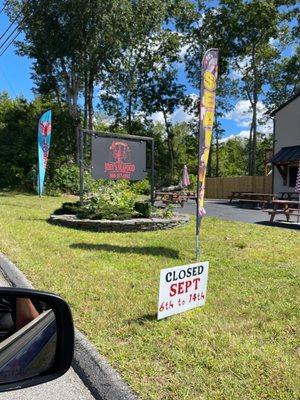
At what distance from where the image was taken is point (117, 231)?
12195mm

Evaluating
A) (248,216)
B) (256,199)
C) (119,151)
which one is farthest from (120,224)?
(256,199)

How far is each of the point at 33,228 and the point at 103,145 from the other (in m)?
3.22

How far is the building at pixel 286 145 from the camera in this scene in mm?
28761

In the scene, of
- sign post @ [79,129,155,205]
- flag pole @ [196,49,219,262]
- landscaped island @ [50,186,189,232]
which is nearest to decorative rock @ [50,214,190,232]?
landscaped island @ [50,186,189,232]

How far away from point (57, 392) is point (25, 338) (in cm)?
224

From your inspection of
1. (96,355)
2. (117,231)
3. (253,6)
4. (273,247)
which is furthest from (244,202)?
(96,355)

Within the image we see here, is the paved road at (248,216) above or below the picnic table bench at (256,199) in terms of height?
below

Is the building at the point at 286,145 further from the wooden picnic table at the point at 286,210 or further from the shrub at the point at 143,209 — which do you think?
the shrub at the point at 143,209

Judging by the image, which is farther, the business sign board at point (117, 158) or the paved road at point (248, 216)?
the paved road at point (248, 216)

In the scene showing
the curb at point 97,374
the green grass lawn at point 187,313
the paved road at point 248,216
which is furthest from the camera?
the paved road at point 248,216

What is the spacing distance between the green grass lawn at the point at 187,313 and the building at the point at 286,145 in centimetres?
1877

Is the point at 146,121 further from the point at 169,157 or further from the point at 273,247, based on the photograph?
the point at 273,247

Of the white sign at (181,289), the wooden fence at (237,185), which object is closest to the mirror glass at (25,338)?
the white sign at (181,289)

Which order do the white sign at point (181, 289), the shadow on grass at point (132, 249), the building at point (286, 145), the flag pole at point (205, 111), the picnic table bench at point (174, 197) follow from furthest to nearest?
the building at point (286, 145) < the picnic table bench at point (174, 197) < the shadow on grass at point (132, 249) < the flag pole at point (205, 111) < the white sign at point (181, 289)
